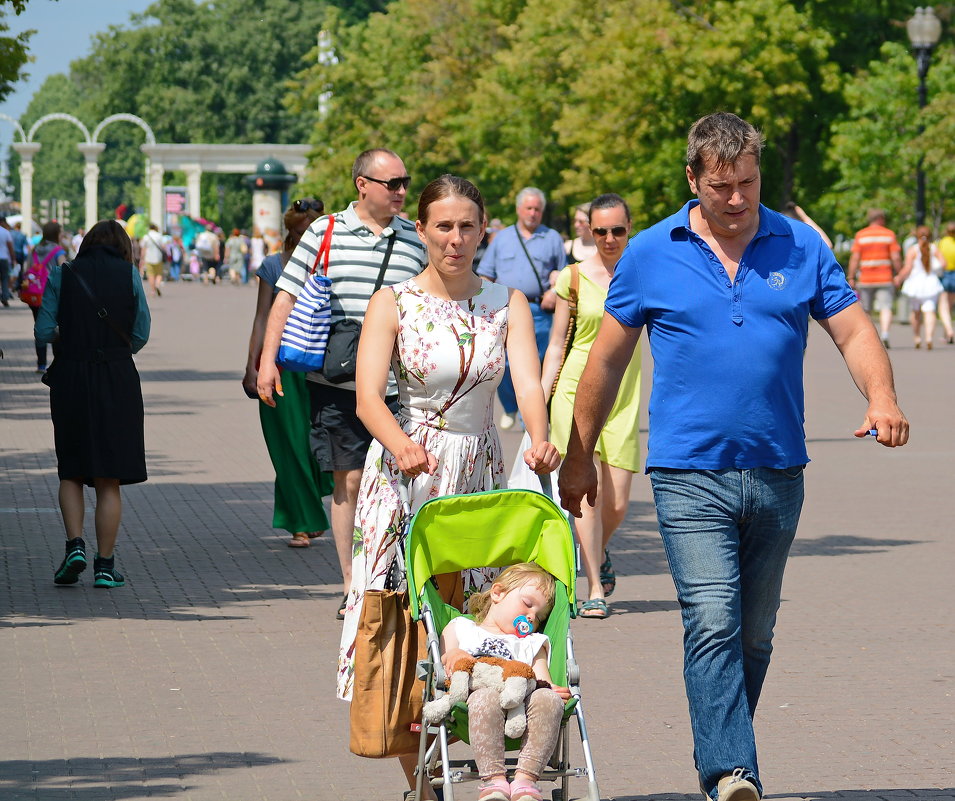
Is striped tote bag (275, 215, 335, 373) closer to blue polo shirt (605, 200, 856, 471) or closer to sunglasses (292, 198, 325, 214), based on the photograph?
sunglasses (292, 198, 325, 214)


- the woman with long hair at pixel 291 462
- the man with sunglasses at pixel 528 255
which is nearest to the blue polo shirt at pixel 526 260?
the man with sunglasses at pixel 528 255

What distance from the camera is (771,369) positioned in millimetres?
4770

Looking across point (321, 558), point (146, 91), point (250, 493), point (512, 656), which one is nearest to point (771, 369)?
point (512, 656)

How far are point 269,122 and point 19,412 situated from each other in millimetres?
81849

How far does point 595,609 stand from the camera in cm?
811

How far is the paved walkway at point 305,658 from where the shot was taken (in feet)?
18.1

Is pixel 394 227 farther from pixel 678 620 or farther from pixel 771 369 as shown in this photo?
pixel 771 369

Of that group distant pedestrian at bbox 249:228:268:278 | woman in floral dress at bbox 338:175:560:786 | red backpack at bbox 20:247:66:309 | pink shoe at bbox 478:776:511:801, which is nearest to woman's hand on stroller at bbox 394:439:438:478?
woman in floral dress at bbox 338:175:560:786

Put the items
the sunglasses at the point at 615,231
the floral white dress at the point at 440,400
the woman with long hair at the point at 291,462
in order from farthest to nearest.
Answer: the woman with long hair at the point at 291,462 < the sunglasses at the point at 615,231 < the floral white dress at the point at 440,400

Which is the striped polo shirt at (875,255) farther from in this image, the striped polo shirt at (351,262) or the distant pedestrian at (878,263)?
the striped polo shirt at (351,262)

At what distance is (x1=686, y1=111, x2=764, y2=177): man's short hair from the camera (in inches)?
185

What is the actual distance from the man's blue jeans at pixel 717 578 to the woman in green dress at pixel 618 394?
333cm

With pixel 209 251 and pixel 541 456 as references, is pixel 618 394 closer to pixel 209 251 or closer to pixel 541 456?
pixel 541 456

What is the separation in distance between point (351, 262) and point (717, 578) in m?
3.35
